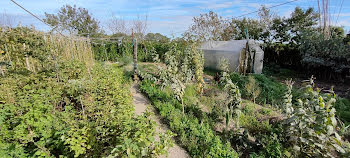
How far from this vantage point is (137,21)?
19.1 m

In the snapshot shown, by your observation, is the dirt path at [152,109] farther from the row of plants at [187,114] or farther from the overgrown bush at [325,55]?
the overgrown bush at [325,55]

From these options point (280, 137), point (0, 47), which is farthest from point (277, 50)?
point (0, 47)

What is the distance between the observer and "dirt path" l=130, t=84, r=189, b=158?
331 cm

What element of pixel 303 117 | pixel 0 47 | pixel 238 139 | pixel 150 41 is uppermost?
pixel 150 41

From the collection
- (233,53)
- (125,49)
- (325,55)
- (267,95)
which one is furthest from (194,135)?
(125,49)

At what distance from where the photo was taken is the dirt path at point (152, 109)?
130 inches

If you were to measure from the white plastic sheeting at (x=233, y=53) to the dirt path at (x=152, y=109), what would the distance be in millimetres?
5072

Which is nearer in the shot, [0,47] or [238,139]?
[238,139]

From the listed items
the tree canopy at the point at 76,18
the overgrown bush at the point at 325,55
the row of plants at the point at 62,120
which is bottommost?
the row of plants at the point at 62,120

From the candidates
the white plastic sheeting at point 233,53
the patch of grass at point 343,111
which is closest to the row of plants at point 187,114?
the patch of grass at point 343,111

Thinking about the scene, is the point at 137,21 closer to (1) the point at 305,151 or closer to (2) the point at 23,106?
(2) the point at 23,106

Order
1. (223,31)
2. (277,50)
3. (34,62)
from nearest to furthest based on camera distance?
(34,62)
(277,50)
(223,31)

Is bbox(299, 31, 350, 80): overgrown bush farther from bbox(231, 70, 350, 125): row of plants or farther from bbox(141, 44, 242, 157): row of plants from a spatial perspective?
bbox(141, 44, 242, 157): row of plants

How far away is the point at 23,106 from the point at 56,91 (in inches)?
34.3
